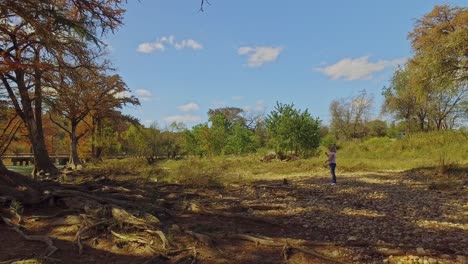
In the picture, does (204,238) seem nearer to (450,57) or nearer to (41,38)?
(41,38)

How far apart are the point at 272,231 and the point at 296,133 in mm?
19634

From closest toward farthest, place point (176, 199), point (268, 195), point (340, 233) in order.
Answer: point (340, 233) < point (176, 199) < point (268, 195)

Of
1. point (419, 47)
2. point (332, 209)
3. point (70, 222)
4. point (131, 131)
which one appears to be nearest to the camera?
point (70, 222)

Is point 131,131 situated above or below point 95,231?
above

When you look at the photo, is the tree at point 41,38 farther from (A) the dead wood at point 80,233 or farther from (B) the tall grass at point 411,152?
(B) the tall grass at point 411,152

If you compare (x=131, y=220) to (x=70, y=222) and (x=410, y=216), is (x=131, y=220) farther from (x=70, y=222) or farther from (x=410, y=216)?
(x=410, y=216)

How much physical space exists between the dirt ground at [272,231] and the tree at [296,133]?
15.7 m

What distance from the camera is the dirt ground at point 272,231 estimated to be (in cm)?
514

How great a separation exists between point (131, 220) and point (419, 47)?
2206cm

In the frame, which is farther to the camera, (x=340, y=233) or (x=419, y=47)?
(x=419, y=47)

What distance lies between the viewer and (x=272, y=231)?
6441 mm

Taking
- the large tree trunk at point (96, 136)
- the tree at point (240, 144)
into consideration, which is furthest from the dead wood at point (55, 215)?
the tree at point (240, 144)

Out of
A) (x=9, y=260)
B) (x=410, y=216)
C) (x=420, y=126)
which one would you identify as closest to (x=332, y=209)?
(x=410, y=216)

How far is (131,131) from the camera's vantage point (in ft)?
122
